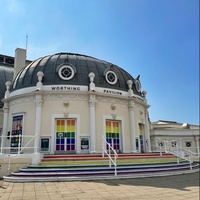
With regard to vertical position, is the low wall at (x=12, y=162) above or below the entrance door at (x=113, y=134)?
below

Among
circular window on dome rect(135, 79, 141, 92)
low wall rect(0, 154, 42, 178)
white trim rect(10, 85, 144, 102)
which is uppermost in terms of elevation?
circular window on dome rect(135, 79, 141, 92)

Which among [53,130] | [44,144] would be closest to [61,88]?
[53,130]

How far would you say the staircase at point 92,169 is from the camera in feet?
34.6

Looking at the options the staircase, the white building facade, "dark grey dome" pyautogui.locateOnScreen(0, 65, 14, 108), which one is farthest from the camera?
"dark grey dome" pyautogui.locateOnScreen(0, 65, 14, 108)

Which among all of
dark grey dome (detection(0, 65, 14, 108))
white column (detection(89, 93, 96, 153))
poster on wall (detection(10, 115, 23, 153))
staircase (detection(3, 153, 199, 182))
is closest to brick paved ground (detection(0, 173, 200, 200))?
staircase (detection(3, 153, 199, 182))

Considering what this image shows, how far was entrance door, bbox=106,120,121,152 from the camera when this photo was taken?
18.5 meters

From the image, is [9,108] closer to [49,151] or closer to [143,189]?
[49,151]

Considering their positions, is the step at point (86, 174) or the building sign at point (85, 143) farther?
the building sign at point (85, 143)

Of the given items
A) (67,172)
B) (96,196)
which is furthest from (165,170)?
(96,196)

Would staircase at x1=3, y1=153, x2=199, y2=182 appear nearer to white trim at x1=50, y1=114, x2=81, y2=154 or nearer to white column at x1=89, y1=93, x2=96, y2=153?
white trim at x1=50, y1=114, x2=81, y2=154

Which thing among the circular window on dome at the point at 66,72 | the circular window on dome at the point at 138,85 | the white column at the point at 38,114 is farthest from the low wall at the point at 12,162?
the circular window on dome at the point at 138,85

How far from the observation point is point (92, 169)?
11.4 metres

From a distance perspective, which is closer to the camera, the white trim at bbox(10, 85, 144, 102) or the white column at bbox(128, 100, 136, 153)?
the white trim at bbox(10, 85, 144, 102)

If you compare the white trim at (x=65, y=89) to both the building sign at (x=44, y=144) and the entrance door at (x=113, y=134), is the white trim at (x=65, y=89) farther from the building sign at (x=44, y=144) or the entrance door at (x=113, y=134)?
the building sign at (x=44, y=144)
